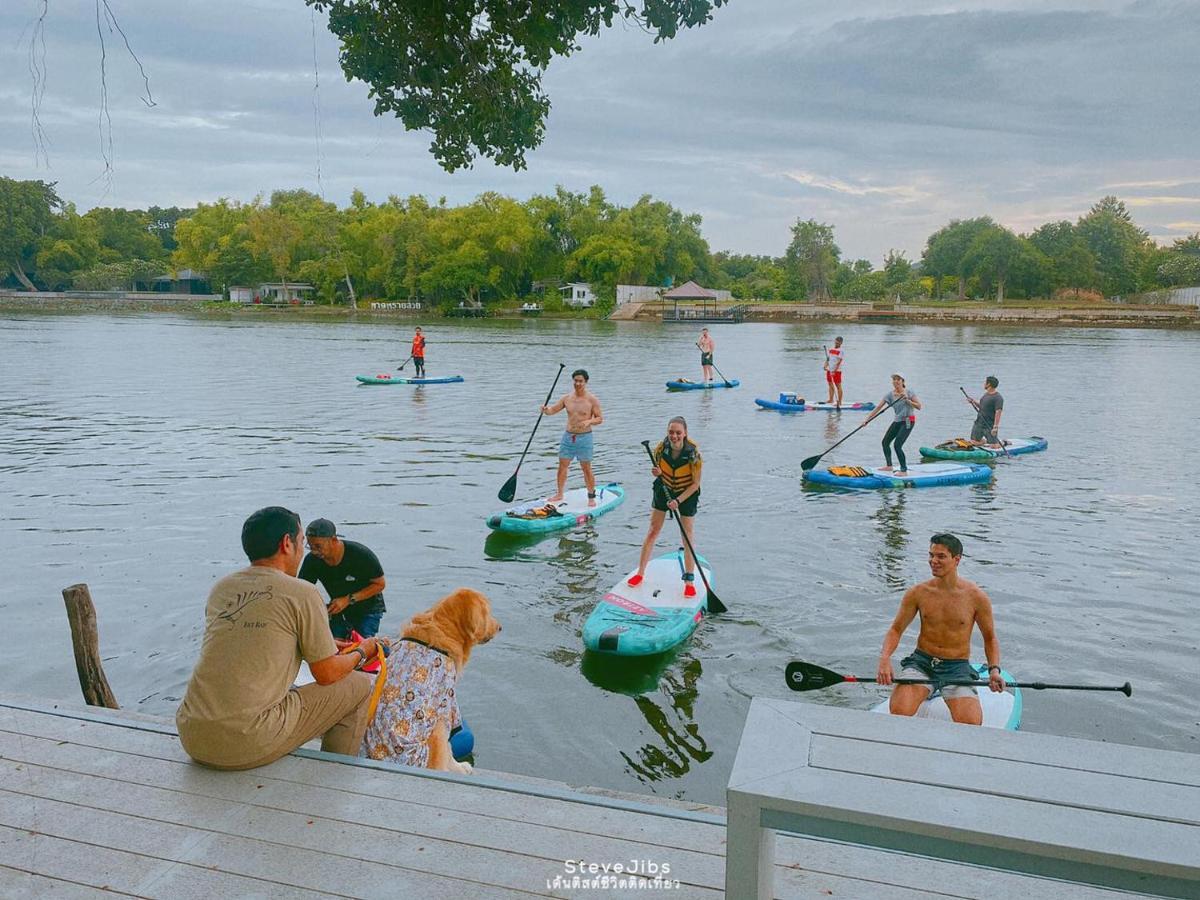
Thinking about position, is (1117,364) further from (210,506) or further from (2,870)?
(2,870)

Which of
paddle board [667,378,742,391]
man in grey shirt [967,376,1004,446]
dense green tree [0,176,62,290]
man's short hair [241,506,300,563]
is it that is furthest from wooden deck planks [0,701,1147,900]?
dense green tree [0,176,62,290]

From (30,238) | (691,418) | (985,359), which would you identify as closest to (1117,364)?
(985,359)

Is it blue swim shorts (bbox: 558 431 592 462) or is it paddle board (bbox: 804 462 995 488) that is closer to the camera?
blue swim shorts (bbox: 558 431 592 462)

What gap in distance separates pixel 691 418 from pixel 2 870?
74.4ft

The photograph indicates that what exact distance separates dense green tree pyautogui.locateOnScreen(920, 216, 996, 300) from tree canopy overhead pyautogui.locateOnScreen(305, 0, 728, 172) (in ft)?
341

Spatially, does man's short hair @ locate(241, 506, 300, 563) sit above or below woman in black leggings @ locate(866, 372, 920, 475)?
above

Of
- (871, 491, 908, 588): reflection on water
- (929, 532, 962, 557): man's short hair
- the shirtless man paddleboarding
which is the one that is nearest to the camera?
(929, 532, 962, 557): man's short hair

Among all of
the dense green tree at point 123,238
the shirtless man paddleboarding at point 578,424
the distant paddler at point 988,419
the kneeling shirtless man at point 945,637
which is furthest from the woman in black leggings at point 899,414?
the dense green tree at point 123,238

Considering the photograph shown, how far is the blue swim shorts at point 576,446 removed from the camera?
45.7 feet

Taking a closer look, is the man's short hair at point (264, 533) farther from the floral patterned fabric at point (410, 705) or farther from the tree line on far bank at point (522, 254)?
the tree line on far bank at point (522, 254)

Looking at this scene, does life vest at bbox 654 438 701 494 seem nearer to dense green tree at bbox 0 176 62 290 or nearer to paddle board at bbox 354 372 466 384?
paddle board at bbox 354 372 466 384

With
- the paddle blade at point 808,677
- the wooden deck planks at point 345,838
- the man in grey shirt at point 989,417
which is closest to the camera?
the wooden deck planks at point 345,838

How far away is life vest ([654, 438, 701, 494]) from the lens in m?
10.3

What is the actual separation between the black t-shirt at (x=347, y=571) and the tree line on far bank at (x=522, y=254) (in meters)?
90.7
